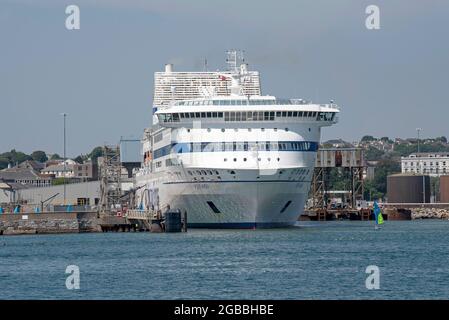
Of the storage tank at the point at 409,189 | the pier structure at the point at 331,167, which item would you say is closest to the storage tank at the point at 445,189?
the storage tank at the point at 409,189

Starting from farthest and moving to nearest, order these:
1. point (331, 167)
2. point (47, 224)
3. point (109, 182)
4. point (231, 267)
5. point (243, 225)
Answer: point (331, 167) < point (109, 182) < point (47, 224) < point (243, 225) < point (231, 267)

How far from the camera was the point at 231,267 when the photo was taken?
48219 millimetres

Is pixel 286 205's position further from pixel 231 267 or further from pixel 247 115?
pixel 231 267

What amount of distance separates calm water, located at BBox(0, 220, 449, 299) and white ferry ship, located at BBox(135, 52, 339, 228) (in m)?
3.30

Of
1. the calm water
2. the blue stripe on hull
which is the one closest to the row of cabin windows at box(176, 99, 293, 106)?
the blue stripe on hull

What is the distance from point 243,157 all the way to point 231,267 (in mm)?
29210

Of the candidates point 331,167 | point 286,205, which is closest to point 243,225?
point 286,205

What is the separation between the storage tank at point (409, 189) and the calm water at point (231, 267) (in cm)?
11609

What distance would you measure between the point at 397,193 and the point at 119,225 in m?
101

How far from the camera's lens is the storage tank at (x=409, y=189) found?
189625 millimetres

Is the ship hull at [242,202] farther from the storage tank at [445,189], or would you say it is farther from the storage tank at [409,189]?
the storage tank at [445,189]

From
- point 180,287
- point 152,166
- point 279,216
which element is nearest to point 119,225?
point 152,166
